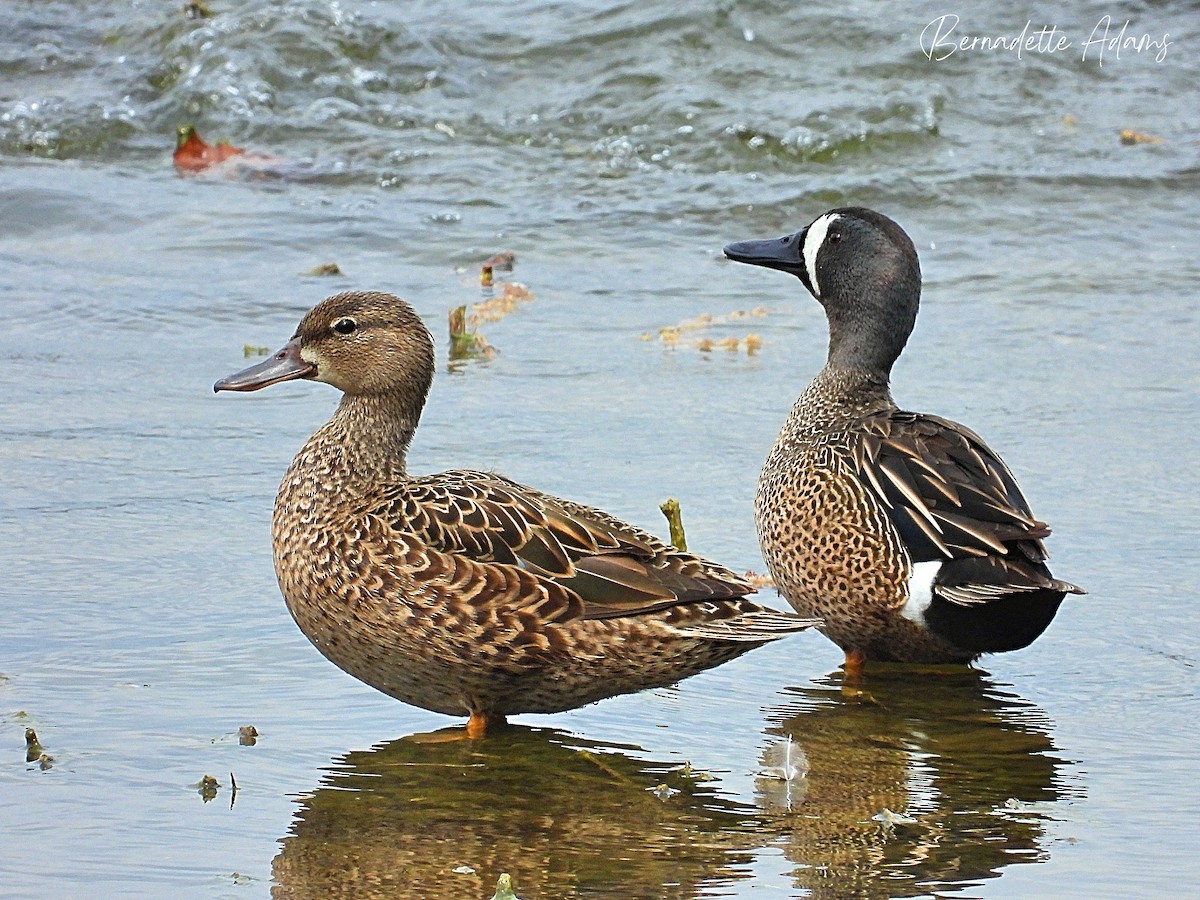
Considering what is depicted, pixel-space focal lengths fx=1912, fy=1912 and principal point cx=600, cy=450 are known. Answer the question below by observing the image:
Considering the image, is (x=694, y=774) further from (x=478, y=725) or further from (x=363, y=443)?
(x=363, y=443)

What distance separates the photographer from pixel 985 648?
18.4 ft

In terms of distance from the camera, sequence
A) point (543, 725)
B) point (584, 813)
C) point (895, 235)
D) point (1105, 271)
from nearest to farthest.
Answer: point (584, 813)
point (543, 725)
point (895, 235)
point (1105, 271)

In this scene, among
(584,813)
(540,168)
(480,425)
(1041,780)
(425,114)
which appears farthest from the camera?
(425,114)

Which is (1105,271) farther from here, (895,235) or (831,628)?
(831,628)

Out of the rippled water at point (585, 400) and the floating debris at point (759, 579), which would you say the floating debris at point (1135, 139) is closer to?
the rippled water at point (585, 400)

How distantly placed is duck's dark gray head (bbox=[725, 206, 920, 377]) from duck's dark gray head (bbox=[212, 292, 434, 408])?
1.76 meters

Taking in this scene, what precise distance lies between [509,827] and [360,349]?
1.69 meters

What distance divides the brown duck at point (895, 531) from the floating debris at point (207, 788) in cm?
212

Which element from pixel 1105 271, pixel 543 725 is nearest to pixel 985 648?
pixel 543 725

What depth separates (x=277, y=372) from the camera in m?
5.62

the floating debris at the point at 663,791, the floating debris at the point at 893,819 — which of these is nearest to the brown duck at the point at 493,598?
the floating debris at the point at 663,791

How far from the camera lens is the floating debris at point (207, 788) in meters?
4.43

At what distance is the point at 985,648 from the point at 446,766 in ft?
5.55

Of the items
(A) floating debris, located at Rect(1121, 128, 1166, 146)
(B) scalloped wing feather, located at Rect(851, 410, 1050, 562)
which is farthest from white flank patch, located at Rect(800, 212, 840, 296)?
(A) floating debris, located at Rect(1121, 128, 1166, 146)
